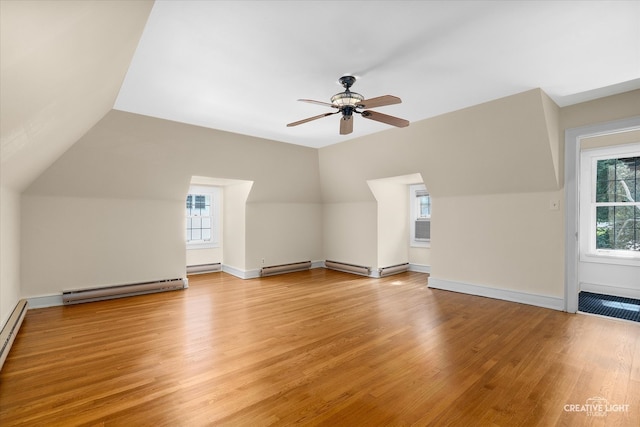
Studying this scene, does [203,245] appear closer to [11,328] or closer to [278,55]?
[11,328]

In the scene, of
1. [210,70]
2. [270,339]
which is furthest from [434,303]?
[210,70]

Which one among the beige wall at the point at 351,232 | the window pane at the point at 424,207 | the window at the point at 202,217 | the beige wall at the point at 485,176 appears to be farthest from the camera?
the window pane at the point at 424,207

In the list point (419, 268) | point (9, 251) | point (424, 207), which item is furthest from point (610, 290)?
point (9, 251)

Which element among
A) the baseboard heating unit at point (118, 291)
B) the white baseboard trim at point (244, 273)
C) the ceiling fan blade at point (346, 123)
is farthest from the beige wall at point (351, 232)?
the baseboard heating unit at point (118, 291)

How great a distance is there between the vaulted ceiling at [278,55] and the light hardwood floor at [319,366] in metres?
1.72

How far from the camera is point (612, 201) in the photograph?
180 inches

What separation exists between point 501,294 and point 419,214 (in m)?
2.61

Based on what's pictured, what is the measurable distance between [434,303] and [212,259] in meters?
4.58

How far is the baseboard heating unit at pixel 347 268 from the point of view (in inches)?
241

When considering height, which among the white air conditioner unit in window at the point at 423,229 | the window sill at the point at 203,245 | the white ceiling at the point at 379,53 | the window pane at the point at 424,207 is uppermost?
the white ceiling at the point at 379,53

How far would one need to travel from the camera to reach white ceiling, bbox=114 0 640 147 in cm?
194

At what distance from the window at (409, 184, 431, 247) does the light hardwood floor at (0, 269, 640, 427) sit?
2.49 metres

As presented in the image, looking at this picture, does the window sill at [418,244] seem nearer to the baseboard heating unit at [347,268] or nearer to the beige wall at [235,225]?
the baseboard heating unit at [347,268]

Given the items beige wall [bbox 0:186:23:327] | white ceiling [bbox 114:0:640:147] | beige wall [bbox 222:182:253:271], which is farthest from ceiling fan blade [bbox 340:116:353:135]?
beige wall [bbox 0:186:23:327]
